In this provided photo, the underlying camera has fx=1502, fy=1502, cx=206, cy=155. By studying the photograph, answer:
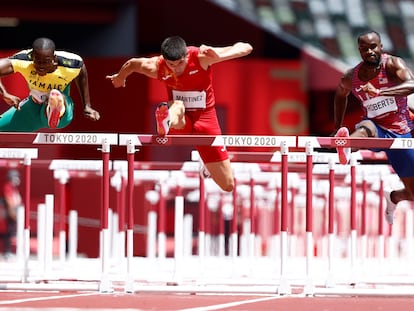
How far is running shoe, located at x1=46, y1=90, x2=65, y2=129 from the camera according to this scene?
42.1ft

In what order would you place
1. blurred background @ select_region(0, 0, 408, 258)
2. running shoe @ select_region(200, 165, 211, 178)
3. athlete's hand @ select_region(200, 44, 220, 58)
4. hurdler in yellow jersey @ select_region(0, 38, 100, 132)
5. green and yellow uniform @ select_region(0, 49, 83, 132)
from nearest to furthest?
athlete's hand @ select_region(200, 44, 220, 58) → hurdler in yellow jersey @ select_region(0, 38, 100, 132) → green and yellow uniform @ select_region(0, 49, 83, 132) → running shoe @ select_region(200, 165, 211, 178) → blurred background @ select_region(0, 0, 408, 258)

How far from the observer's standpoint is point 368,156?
15102 mm

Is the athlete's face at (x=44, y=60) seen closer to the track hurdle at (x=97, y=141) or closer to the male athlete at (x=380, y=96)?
the track hurdle at (x=97, y=141)

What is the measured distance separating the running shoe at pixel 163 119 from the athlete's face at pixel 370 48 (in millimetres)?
1993

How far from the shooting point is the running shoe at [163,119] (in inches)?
481

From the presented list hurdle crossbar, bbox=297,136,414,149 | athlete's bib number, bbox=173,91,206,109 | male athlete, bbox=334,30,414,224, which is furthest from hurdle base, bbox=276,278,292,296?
athlete's bib number, bbox=173,91,206,109

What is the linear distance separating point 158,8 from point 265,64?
332 cm

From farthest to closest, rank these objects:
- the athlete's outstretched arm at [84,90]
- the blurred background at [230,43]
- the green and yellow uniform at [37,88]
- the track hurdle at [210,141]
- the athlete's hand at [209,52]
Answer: the blurred background at [230,43], the athlete's outstretched arm at [84,90], the green and yellow uniform at [37,88], the athlete's hand at [209,52], the track hurdle at [210,141]

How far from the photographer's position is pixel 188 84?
13.0 metres

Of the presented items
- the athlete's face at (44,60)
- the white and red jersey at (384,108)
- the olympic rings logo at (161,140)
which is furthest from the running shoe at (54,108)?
the white and red jersey at (384,108)

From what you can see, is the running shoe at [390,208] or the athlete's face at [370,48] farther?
the running shoe at [390,208]

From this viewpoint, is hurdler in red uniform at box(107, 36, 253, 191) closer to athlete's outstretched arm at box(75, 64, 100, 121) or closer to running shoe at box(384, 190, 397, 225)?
athlete's outstretched arm at box(75, 64, 100, 121)

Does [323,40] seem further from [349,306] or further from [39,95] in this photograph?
[349,306]

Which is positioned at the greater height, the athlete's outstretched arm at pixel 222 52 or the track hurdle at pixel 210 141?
the athlete's outstretched arm at pixel 222 52
